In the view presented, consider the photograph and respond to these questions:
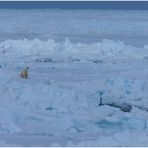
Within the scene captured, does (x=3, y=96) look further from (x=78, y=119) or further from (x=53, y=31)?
(x=53, y=31)

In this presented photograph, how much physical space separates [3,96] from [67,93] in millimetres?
743

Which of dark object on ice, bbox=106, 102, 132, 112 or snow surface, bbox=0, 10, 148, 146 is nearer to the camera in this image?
snow surface, bbox=0, 10, 148, 146

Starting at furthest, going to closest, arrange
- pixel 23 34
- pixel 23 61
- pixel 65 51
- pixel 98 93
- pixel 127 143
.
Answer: pixel 23 34
pixel 65 51
pixel 23 61
pixel 98 93
pixel 127 143

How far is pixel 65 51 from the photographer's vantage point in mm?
13055

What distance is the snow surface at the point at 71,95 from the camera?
5.02 m

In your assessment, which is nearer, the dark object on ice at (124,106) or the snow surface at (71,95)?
the snow surface at (71,95)

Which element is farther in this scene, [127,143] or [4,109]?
[4,109]

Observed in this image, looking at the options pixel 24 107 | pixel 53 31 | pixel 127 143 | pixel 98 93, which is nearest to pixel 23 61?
pixel 98 93

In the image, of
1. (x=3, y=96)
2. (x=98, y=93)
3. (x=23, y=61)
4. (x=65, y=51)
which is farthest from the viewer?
(x=65, y=51)

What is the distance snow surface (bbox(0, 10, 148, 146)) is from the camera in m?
5.02

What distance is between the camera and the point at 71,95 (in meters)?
6.57

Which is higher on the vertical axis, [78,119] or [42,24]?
[42,24]

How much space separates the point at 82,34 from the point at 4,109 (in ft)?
45.5

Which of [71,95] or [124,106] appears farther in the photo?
[71,95]
